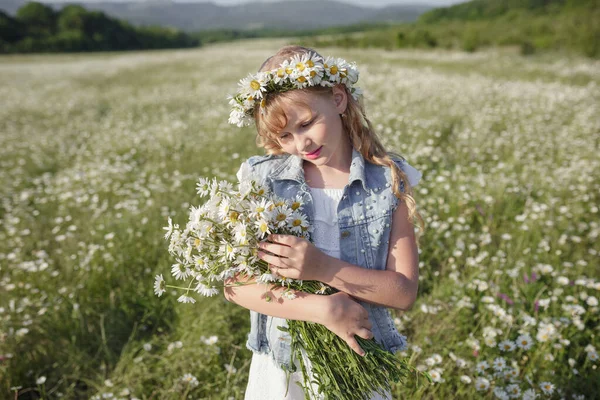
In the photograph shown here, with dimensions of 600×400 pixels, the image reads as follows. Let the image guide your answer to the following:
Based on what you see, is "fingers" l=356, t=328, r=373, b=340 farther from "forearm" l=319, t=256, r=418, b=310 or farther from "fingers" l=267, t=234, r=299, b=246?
"fingers" l=267, t=234, r=299, b=246

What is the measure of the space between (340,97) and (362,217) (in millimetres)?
456

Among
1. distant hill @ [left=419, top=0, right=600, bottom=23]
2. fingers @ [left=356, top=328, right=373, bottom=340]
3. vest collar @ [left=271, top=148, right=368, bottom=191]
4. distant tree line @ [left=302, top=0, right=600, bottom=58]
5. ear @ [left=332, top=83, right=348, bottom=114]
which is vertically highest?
distant hill @ [left=419, top=0, right=600, bottom=23]

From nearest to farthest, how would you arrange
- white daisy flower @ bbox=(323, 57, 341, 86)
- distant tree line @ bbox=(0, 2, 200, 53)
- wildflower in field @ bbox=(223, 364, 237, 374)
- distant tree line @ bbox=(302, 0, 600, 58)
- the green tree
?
1. white daisy flower @ bbox=(323, 57, 341, 86)
2. wildflower in field @ bbox=(223, 364, 237, 374)
3. distant tree line @ bbox=(302, 0, 600, 58)
4. distant tree line @ bbox=(0, 2, 200, 53)
5. the green tree

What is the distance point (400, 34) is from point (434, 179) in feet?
113

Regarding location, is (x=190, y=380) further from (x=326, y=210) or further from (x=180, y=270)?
(x=326, y=210)

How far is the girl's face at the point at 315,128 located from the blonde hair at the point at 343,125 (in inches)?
0.8

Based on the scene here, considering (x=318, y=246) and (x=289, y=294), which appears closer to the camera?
(x=289, y=294)

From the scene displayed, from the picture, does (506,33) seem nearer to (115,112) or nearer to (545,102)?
(545,102)

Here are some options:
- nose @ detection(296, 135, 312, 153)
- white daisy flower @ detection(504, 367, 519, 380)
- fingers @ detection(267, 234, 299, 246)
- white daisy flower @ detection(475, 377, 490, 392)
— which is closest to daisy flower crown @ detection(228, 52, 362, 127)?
nose @ detection(296, 135, 312, 153)

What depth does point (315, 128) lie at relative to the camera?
4.76 feet

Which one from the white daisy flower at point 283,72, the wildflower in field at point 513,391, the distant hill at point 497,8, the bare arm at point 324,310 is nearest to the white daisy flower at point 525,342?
the wildflower in field at point 513,391

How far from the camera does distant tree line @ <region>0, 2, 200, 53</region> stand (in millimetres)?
56312

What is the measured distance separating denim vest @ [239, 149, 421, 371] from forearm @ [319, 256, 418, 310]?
4.7 inches

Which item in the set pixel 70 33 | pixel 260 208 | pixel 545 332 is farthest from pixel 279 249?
pixel 70 33
